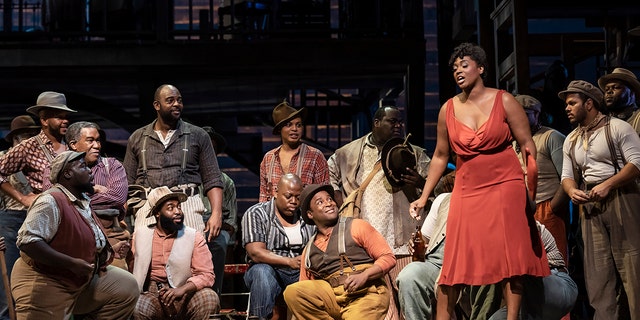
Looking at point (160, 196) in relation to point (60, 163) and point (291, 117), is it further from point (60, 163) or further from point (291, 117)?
point (291, 117)

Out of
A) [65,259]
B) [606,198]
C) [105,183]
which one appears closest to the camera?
[65,259]

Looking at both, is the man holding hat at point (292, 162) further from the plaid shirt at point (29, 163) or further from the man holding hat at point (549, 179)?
the plaid shirt at point (29, 163)

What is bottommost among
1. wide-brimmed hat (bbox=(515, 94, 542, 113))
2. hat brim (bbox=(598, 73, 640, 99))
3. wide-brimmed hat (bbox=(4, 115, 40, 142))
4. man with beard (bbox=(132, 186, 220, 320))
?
man with beard (bbox=(132, 186, 220, 320))

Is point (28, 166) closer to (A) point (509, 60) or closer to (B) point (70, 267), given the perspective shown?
(B) point (70, 267)

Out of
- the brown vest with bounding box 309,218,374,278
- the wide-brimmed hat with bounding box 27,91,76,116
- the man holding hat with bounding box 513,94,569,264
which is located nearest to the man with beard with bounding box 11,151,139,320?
the wide-brimmed hat with bounding box 27,91,76,116

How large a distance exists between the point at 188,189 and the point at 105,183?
60 cm

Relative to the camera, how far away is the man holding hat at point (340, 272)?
7081 millimetres

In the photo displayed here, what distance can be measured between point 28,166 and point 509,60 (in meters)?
4.20

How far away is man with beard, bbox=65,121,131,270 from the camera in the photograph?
775 centimetres

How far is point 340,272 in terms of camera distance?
23.6 ft

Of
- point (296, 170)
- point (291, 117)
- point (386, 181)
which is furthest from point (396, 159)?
point (291, 117)

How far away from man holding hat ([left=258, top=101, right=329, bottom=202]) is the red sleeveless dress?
2.35 metres

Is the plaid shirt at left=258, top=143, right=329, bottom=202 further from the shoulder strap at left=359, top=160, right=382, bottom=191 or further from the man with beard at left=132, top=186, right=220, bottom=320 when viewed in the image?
the man with beard at left=132, top=186, right=220, bottom=320

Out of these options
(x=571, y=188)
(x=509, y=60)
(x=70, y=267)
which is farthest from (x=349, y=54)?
(x=70, y=267)
